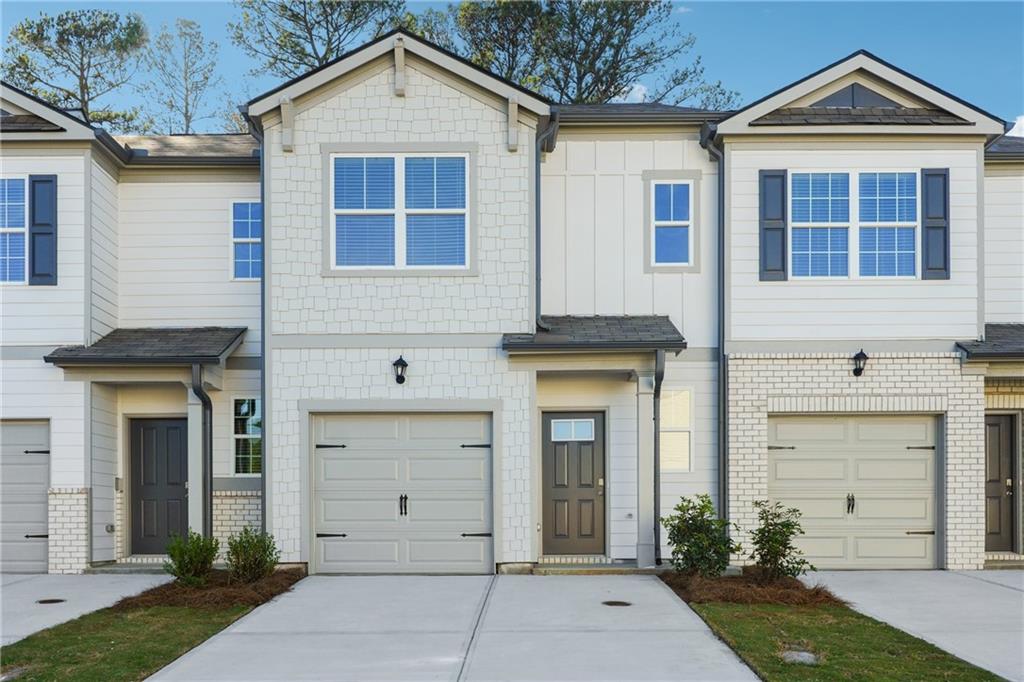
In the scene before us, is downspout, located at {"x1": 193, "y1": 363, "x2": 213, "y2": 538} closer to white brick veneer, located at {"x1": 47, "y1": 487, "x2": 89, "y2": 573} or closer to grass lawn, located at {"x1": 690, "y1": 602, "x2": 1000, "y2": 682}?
white brick veneer, located at {"x1": 47, "y1": 487, "x2": 89, "y2": 573}

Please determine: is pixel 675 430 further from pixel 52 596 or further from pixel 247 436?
pixel 52 596

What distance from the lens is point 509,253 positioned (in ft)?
43.6

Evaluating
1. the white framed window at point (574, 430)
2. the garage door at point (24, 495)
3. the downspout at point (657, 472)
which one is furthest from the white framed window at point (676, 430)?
the garage door at point (24, 495)

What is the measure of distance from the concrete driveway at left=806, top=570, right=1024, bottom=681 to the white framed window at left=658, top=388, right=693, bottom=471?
7.21 ft

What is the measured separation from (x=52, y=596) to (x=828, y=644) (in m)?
8.46

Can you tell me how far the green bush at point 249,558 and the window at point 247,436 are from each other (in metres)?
2.04

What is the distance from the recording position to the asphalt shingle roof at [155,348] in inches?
525

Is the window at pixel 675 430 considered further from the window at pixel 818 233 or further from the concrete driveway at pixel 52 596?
the concrete driveway at pixel 52 596

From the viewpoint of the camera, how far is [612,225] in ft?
46.1

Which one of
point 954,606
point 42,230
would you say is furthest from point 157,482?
point 954,606

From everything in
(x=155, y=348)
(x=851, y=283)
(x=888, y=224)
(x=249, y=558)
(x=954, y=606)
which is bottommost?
(x=954, y=606)

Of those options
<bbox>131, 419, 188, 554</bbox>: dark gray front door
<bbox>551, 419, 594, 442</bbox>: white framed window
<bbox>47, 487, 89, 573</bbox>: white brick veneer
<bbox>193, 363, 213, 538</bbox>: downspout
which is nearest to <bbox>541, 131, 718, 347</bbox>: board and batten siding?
<bbox>551, 419, 594, 442</bbox>: white framed window

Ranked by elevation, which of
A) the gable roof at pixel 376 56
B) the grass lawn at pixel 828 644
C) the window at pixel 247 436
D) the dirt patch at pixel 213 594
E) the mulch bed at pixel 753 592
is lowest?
the dirt patch at pixel 213 594

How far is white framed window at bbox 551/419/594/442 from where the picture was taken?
13953mm
